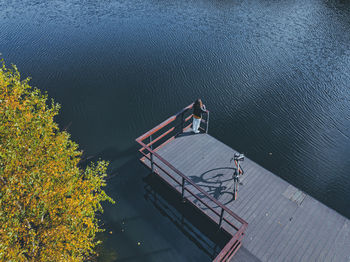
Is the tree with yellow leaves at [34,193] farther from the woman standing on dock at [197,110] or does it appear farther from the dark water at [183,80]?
the woman standing on dock at [197,110]

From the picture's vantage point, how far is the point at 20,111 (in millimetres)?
10562

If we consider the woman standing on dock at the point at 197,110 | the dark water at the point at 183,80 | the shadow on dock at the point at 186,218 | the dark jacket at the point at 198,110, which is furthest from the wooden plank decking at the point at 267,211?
the dark water at the point at 183,80

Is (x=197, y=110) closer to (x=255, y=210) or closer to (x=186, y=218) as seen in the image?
(x=186, y=218)

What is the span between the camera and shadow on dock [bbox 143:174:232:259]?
1202cm

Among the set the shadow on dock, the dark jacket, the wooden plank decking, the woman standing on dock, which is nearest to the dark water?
the shadow on dock

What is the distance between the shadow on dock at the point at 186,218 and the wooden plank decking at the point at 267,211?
1.39 meters

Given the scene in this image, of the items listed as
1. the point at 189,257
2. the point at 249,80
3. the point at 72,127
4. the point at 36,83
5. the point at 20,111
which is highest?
the point at 20,111

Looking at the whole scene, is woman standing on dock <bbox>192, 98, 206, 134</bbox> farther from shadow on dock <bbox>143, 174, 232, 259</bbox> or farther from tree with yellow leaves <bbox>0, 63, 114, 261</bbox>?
tree with yellow leaves <bbox>0, 63, 114, 261</bbox>

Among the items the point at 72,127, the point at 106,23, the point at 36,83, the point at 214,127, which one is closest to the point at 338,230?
the point at 214,127

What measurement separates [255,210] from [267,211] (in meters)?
0.54

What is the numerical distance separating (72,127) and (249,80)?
16.2m

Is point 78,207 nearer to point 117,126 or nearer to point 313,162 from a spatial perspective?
point 117,126

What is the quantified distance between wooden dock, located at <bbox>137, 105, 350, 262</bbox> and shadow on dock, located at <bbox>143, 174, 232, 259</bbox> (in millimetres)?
1228

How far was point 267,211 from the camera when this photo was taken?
11.5m
